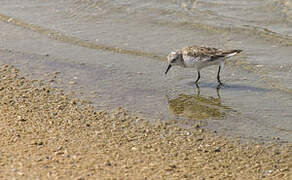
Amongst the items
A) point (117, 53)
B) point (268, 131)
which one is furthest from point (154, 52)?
point (268, 131)

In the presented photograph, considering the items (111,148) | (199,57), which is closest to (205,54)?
(199,57)

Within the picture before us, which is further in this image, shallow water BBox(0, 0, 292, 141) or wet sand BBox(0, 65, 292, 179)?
shallow water BBox(0, 0, 292, 141)

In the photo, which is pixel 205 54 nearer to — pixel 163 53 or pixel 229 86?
pixel 229 86

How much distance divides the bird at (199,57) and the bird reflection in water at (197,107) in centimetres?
60

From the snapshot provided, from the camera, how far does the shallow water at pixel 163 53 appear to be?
24.1 feet

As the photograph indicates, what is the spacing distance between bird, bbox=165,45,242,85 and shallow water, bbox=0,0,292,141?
29 cm

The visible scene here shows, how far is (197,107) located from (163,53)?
8.64ft

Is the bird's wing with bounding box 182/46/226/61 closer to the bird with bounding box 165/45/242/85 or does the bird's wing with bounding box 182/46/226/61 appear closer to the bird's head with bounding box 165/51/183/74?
the bird with bounding box 165/45/242/85

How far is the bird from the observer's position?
8.28 metres

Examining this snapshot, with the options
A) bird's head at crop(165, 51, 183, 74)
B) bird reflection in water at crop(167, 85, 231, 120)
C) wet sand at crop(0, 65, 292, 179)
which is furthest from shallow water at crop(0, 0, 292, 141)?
wet sand at crop(0, 65, 292, 179)

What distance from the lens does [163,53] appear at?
9.87 metres

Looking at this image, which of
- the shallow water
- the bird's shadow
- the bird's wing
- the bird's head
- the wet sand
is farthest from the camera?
the bird's head

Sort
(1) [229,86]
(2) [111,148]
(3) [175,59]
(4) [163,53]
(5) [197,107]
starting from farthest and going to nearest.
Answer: (4) [163,53]
(3) [175,59]
(1) [229,86]
(5) [197,107]
(2) [111,148]

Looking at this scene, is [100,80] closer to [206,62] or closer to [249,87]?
[206,62]
